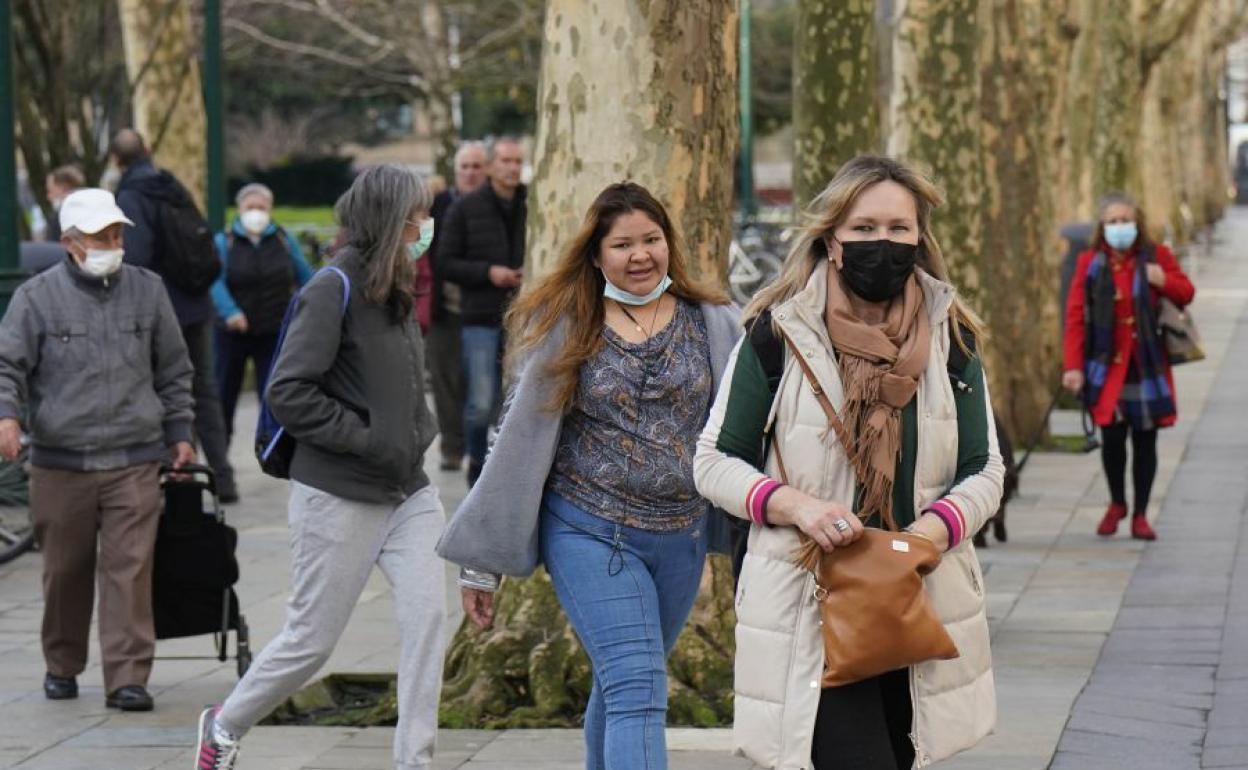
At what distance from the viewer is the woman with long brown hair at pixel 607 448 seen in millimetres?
5348

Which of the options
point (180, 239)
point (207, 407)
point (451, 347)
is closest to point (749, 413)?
point (180, 239)

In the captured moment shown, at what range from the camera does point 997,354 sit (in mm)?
16562

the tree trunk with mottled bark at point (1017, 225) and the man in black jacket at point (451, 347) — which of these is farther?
the tree trunk with mottled bark at point (1017, 225)

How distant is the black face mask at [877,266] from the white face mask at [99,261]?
12.3 ft

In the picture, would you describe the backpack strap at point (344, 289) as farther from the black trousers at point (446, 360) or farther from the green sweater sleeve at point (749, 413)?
the black trousers at point (446, 360)

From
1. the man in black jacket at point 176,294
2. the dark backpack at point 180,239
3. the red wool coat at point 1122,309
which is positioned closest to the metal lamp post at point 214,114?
the man in black jacket at point 176,294

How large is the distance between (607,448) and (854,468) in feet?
3.00

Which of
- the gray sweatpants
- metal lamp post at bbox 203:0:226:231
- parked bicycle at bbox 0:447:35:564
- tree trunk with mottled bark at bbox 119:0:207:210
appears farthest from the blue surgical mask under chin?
tree trunk with mottled bark at bbox 119:0:207:210

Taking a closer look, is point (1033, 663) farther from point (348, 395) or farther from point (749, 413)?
point (749, 413)

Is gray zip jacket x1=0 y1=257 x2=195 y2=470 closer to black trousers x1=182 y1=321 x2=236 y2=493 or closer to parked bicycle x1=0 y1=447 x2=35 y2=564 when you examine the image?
parked bicycle x1=0 y1=447 x2=35 y2=564

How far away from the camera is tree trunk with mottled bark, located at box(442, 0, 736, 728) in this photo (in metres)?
7.38

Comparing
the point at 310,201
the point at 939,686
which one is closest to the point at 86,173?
the point at 939,686

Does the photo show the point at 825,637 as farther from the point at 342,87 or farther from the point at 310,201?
the point at 310,201

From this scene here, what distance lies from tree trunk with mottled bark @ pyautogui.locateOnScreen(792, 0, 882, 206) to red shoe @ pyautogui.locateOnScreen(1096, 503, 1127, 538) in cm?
226
